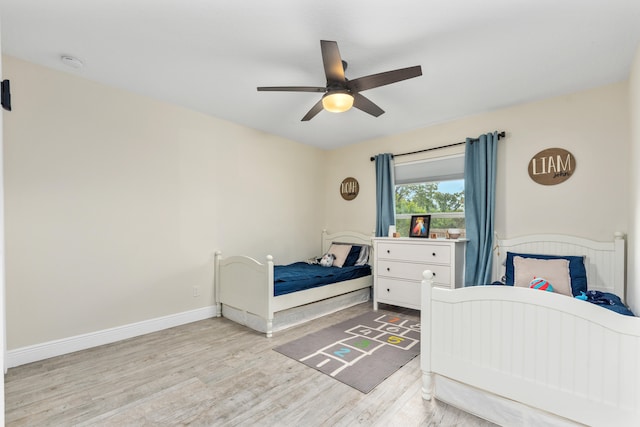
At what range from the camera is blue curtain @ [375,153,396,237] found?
4332 millimetres

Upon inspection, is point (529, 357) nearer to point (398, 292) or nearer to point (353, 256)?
point (398, 292)

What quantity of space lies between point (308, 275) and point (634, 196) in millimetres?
2968

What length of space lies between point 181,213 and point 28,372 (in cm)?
176

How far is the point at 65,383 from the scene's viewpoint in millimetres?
2184

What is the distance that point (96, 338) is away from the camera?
110 inches

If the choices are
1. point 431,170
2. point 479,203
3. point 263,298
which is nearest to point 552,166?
point 479,203

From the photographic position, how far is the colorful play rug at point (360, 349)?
230cm

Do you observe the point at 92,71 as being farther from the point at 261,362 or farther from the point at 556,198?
the point at 556,198

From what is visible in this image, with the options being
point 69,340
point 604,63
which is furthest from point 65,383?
point 604,63

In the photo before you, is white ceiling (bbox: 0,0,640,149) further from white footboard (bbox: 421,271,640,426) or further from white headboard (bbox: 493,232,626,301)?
white footboard (bbox: 421,271,640,426)

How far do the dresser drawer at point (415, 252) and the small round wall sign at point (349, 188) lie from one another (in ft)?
3.80

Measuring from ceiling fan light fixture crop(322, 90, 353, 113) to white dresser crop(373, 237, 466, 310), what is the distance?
1.93 m

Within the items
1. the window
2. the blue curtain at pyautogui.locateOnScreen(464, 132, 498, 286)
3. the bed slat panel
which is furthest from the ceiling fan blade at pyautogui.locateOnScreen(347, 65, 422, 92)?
the window

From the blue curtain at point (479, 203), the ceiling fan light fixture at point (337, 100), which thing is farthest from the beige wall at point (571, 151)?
the ceiling fan light fixture at point (337, 100)
